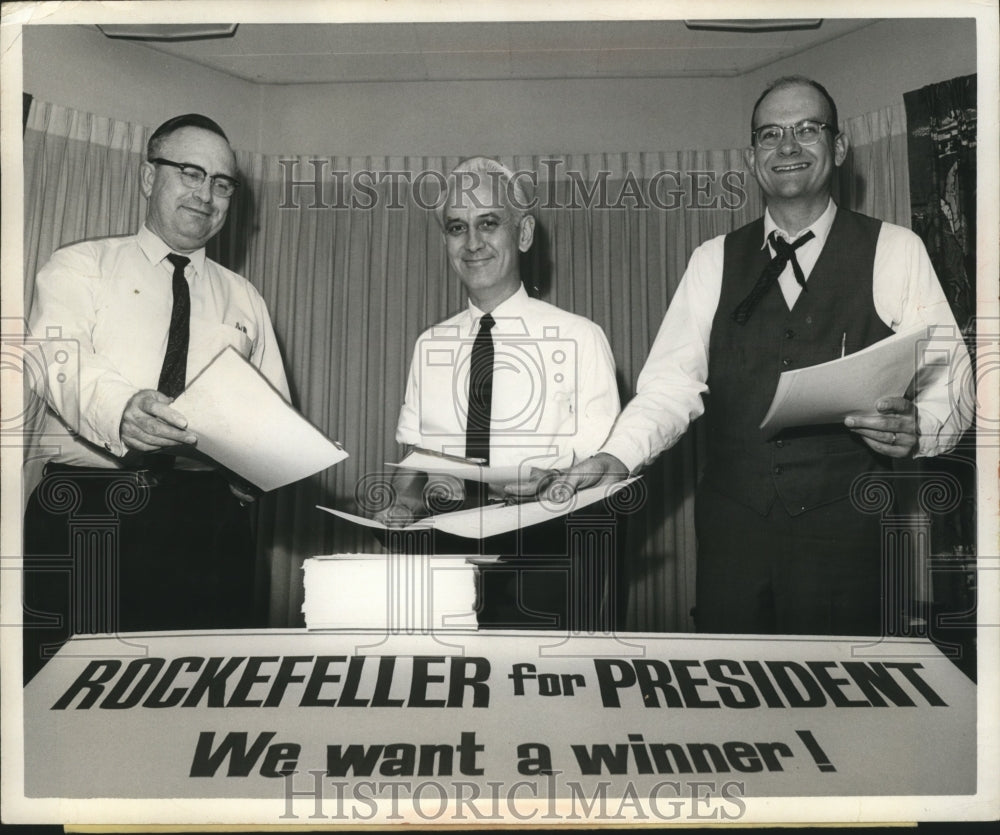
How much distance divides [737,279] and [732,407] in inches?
12.8

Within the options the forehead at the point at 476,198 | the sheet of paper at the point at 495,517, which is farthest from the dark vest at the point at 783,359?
the forehead at the point at 476,198

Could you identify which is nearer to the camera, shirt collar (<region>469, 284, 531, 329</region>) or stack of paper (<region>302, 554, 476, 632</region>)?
stack of paper (<region>302, 554, 476, 632</region>)

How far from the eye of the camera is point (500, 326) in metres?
2.35

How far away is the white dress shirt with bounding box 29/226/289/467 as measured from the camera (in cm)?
223

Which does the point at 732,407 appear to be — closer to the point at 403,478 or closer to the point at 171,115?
the point at 403,478

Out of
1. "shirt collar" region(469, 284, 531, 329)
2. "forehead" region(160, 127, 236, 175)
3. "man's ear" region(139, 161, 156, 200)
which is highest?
"forehead" region(160, 127, 236, 175)

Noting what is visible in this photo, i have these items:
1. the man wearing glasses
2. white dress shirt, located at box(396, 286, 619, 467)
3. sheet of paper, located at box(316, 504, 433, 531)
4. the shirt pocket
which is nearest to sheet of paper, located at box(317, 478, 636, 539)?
sheet of paper, located at box(316, 504, 433, 531)

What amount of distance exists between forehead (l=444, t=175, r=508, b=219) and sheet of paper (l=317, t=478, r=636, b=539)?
75 cm

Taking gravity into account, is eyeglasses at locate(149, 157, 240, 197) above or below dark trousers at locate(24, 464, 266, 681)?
above

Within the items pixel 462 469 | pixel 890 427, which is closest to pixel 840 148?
pixel 890 427

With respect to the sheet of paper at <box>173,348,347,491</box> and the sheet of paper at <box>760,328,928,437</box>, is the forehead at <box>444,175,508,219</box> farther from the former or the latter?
the sheet of paper at <box>760,328,928,437</box>

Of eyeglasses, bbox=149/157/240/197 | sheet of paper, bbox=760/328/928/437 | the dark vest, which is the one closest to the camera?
sheet of paper, bbox=760/328/928/437

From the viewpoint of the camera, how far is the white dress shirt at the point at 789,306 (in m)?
2.21

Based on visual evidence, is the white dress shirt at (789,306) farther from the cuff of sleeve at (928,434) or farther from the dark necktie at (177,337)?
the dark necktie at (177,337)
